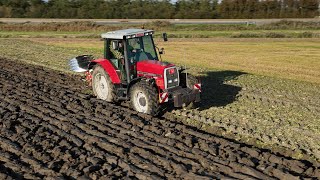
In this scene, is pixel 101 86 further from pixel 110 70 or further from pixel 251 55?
pixel 251 55

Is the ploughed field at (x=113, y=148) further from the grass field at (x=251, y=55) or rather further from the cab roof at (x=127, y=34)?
Answer: the grass field at (x=251, y=55)

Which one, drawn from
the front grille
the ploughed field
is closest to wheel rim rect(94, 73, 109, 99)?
the ploughed field

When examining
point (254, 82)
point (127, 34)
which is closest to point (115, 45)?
point (127, 34)

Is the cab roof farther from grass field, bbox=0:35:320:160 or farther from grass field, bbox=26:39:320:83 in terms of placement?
grass field, bbox=26:39:320:83

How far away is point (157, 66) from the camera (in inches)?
430

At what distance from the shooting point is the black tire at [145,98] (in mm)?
10352

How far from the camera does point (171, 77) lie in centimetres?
1095

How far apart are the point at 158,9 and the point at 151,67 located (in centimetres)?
5513

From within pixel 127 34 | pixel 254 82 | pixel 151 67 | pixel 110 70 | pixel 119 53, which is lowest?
pixel 254 82

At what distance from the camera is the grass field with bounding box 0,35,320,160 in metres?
9.88

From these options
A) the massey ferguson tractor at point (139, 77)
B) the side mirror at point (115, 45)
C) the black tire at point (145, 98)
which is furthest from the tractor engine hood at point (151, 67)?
the side mirror at point (115, 45)

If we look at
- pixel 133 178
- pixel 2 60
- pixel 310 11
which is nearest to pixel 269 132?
pixel 133 178

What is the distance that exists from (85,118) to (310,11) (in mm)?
57358

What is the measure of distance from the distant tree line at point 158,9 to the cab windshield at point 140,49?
52239 millimetres
